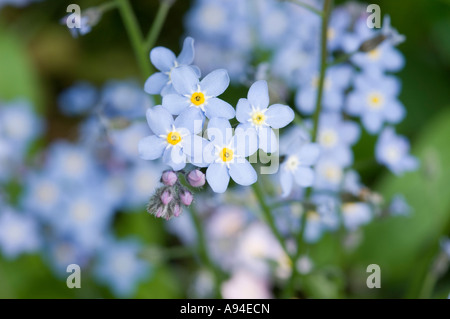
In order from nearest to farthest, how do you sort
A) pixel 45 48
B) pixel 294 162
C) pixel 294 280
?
pixel 294 162
pixel 294 280
pixel 45 48

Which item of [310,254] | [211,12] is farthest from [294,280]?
[211,12]

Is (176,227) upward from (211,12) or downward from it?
downward

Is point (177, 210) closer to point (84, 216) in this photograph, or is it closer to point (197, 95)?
point (197, 95)

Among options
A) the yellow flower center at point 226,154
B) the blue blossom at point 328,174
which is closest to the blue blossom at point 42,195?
the blue blossom at point 328,174

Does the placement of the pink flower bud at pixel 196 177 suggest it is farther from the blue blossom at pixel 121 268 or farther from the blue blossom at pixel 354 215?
the blue blossom at pixel 121 268

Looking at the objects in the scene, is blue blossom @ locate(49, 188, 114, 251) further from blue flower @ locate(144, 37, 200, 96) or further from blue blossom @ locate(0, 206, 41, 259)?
blue flower @ locate(144, 37, 200, 96)

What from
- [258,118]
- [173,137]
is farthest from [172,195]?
[258,118]
